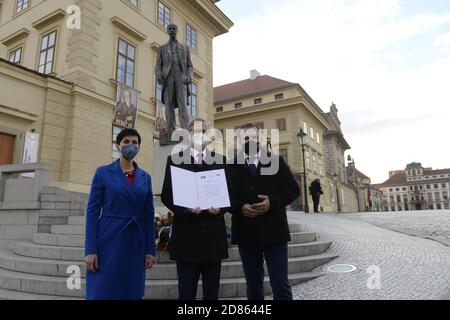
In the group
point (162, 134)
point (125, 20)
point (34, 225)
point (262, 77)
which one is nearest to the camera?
point (34, 225)

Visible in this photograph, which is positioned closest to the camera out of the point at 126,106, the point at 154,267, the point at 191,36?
the point at 154,267

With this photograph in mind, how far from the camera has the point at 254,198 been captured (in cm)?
331

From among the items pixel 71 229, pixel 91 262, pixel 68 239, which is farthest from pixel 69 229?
pixel 91 262

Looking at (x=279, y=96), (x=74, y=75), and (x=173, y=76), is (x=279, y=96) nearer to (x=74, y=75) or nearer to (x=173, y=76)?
(x=74, y=75)

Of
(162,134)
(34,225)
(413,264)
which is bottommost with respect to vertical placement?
(413,264)

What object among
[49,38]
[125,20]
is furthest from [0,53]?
[125,20]

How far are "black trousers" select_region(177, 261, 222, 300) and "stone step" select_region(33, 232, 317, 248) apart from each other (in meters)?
3.86

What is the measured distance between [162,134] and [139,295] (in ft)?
19.1

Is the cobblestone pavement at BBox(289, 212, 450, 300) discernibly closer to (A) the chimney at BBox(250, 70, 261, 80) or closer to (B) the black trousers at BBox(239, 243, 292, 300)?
(B) the black trousers at BBox(239, 243, 292, 300)

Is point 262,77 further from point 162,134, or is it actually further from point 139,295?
point 139,295

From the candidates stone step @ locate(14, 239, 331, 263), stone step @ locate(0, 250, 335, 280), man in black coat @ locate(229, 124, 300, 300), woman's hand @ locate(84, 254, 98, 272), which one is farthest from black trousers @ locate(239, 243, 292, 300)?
stone step @ locate(14, 239, 331, 263)

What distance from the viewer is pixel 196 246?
2.89 meters

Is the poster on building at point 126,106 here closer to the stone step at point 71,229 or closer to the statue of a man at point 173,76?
the statue of a man at point 173,76

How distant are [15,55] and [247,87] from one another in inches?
Result: 1092
